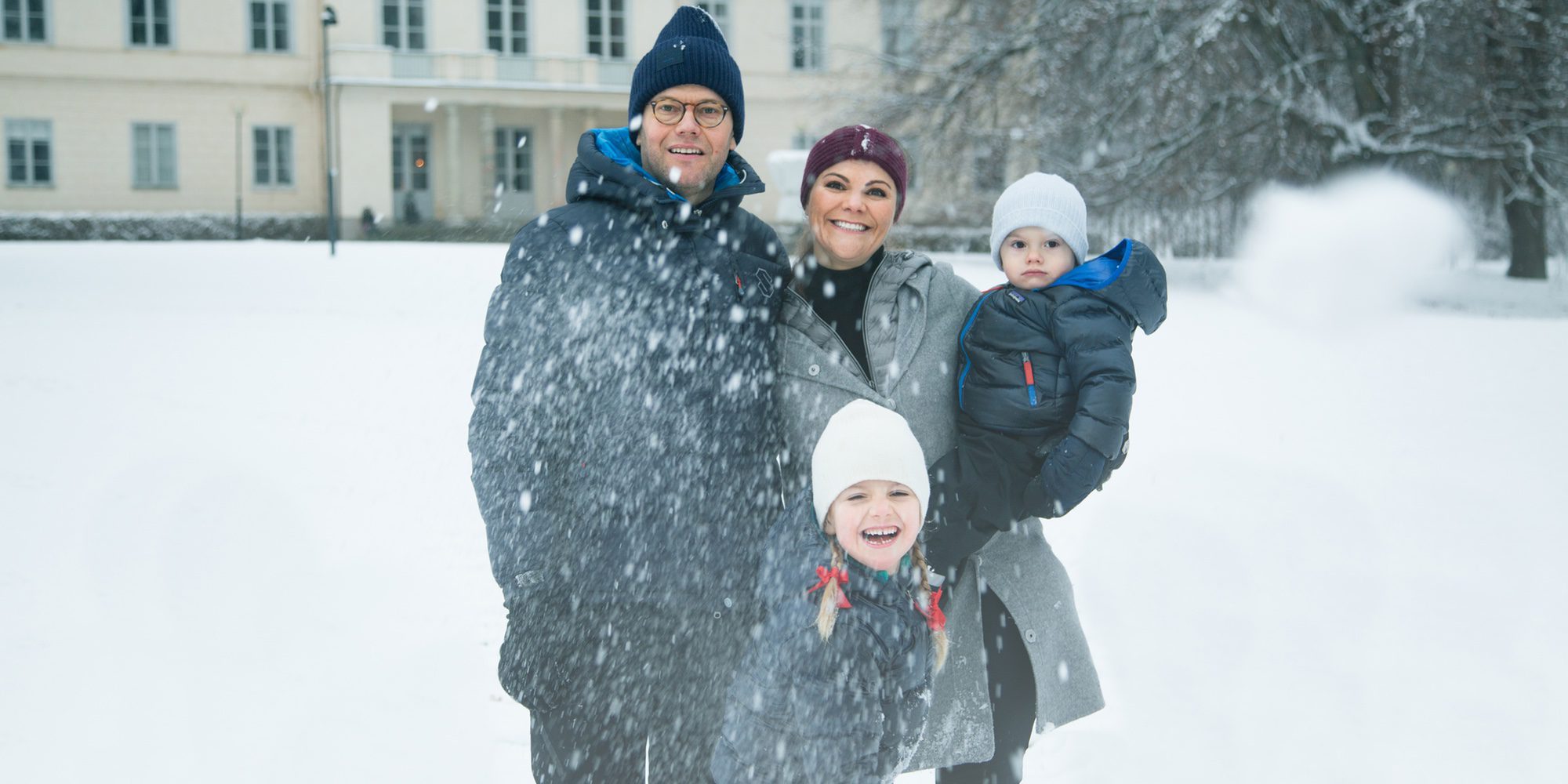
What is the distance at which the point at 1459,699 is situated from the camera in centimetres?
426

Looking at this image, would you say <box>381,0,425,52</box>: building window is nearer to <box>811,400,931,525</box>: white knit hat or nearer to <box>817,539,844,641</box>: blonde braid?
<box>811,400,931,525</box>: white knit hat

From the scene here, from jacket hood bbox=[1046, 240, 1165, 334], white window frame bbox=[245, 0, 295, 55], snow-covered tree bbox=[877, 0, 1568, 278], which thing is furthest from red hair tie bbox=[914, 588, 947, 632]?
white window frame bbox=[245, 0, 295, 55]

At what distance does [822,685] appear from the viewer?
226cm

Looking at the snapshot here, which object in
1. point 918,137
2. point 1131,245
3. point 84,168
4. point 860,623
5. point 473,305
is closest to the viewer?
point 860,623

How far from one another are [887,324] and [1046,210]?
17.4 inches

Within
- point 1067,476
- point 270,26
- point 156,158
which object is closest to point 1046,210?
point 1067,476

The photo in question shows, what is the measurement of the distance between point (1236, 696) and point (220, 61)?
33640 millimetres

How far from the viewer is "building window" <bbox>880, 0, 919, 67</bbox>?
2388cm

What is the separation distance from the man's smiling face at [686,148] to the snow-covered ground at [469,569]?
2097mm

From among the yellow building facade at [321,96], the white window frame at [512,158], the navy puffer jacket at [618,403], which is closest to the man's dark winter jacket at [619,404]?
the navy puffer jacket at [618,403]

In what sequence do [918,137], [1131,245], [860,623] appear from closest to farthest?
[860,623] → [1131,245] → [918,137]

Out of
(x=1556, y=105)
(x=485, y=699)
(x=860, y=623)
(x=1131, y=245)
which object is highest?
(x=1556, y=105)

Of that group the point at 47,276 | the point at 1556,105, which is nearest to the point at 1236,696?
the point at 1556,105

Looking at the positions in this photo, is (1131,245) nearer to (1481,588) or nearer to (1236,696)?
(1236,696)
